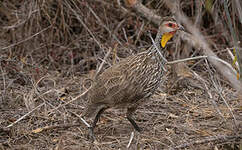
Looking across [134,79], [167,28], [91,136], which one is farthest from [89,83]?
[167,28]

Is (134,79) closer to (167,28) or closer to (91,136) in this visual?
(167,28)

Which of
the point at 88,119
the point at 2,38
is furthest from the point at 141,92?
the point at 2,38

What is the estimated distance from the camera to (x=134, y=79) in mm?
3979

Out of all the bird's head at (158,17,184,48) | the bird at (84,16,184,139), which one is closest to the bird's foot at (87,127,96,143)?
the bird at (84,16,184,139)

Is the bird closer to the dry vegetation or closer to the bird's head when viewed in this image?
the bird's head

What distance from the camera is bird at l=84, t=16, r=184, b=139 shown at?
397 centimetres

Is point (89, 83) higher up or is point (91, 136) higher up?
point (89, 83)

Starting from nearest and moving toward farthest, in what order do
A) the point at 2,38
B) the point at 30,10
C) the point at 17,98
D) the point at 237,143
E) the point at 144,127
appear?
the point at 237,143 < the point at 144,127 < the point at 17,98 < the point at 30,10 < the point at 2,38

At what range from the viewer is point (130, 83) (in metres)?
3.98

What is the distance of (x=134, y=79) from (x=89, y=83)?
1.81m

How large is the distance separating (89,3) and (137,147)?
325 centimetres

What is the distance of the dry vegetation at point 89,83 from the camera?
4.03 meters

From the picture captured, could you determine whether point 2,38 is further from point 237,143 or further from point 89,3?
point 237,143

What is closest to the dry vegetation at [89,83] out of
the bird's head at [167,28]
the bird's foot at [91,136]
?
the bird's foot at [91,136]
